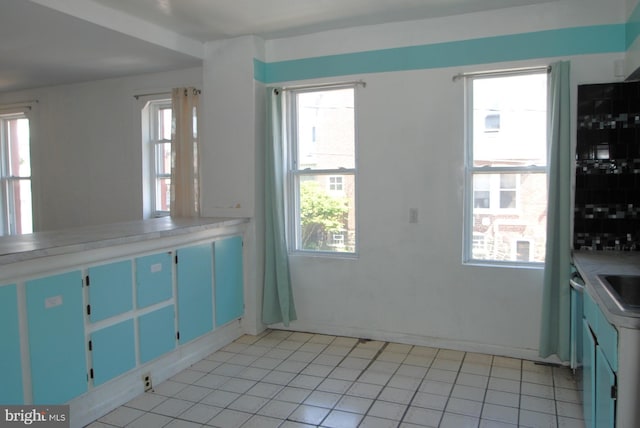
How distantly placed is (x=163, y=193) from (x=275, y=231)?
156 cm

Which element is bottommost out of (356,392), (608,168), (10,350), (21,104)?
(356,392)

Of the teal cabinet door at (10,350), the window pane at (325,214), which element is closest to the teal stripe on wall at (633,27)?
the window pane at (325,214)

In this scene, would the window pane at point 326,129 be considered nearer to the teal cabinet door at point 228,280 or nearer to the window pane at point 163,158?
the teal cabinet door at point 228,280

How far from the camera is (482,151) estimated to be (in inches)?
146

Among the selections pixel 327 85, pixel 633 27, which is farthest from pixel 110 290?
pixel 633 27

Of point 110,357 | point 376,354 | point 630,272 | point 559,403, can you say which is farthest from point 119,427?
point 630,272

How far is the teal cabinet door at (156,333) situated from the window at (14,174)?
3.58 meters

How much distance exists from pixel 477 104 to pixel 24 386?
137 inches

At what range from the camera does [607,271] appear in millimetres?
2529

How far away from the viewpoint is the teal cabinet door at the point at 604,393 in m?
1.76

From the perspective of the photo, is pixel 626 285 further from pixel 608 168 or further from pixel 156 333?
pixel 156 333

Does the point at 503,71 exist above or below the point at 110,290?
above

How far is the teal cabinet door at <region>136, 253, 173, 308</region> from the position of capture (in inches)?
122

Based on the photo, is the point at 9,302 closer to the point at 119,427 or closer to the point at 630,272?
the point at 119,427
